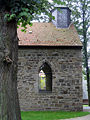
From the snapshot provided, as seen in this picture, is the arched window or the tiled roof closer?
the tiled roof

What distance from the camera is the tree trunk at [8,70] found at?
5594 mm

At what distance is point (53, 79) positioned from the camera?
13.3 m

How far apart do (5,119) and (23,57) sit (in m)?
8.12

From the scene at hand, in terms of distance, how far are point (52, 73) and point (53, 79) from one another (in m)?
0.39

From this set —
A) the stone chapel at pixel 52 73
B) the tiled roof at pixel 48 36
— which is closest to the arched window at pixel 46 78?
the stone chapel at pixel 52 73

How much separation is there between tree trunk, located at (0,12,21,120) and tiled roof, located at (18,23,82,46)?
24.1 ft

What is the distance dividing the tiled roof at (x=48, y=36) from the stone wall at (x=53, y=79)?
39cm

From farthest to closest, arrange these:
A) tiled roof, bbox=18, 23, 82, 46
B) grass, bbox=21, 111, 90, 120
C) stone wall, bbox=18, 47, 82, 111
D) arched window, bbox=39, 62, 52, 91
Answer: arched window, bbox=39, 62, 52, 91
tiled roof, bbox=18, 23, 82, 46
stone wall, bbox=18, 47, 82, 111
grass, bbox=21, 111, 90, 120

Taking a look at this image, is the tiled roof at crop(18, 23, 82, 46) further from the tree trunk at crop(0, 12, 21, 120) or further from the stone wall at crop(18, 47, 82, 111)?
the tree trunk at crop(0, 12, 21, 120)

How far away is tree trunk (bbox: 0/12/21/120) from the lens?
559 centimetres

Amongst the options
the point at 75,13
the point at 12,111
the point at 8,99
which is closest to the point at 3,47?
the point at 8,99

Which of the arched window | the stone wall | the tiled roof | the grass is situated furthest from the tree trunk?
the arched window

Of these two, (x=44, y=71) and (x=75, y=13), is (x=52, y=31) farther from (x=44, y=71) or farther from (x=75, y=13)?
(x=75, y=13)

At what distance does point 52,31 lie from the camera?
15.4m
